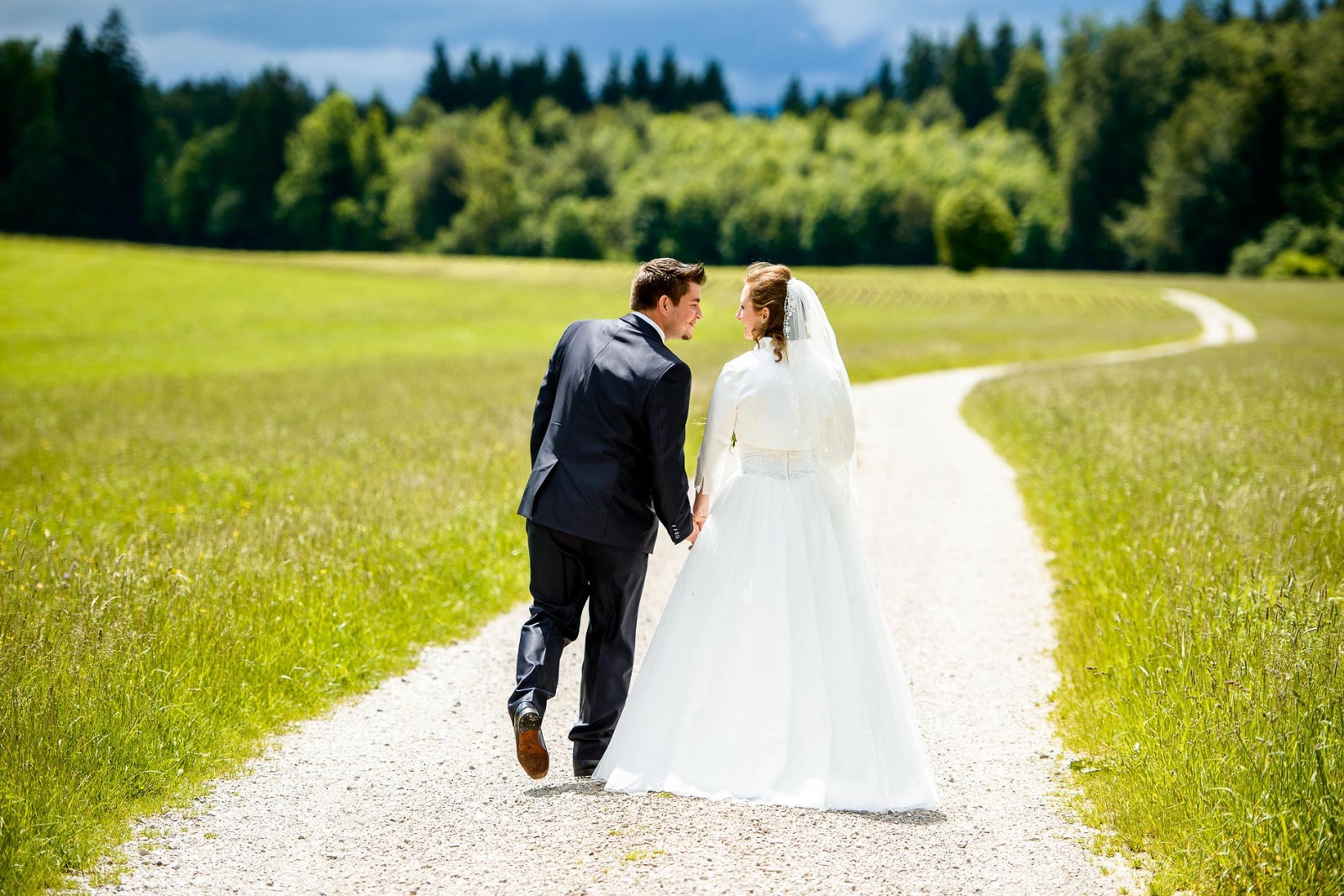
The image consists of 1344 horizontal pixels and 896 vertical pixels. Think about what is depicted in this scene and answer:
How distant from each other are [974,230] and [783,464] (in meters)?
89.1

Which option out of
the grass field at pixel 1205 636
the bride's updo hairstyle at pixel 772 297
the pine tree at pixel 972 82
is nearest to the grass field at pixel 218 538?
the bride's updo hairstyle at pixel 772 297

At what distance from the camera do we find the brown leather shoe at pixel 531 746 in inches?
188

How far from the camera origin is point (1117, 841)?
4.25 metres

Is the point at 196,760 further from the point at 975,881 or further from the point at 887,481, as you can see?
the point at 887,481

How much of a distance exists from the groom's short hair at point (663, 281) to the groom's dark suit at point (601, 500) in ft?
0.37

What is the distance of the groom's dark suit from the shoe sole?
14cm

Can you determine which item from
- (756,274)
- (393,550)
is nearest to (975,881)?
(756,274)

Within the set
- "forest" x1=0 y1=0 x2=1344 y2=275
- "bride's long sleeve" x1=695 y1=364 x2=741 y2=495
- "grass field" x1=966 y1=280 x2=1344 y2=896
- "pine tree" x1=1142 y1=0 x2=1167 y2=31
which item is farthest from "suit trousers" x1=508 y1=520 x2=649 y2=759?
"pine tree" x1=1142 y1=0 x2=1167 y2=31

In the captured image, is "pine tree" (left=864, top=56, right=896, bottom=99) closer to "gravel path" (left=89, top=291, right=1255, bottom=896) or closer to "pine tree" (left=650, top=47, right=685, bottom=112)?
"pine tree" (left=650, top=47, right=685, bottom=112)

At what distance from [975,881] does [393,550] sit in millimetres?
5310

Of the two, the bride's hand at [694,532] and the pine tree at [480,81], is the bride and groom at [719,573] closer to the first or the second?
the bride's hand at [694,532]

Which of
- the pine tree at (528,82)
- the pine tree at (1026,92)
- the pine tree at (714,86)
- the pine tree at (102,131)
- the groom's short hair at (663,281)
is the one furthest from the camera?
the pine tree at (714,86)

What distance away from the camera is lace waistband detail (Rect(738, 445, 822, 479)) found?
5.26 metres

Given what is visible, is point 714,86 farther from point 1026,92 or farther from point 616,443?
point 616,443
